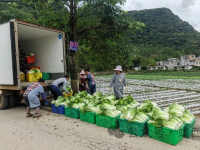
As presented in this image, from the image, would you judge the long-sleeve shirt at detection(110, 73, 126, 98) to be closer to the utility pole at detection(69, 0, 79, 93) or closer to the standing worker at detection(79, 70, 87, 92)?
the standing worker at detection(79, 70, 87, 92)

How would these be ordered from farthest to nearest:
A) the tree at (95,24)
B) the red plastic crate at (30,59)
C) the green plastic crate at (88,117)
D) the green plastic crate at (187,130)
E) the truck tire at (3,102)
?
1. the red plastic crate at (30,59)
2. the tree at (95,24)
3. the truck tire at (3,102)
4. the green plastic crate at (88,117)
5. the green plastic crate at (187,130)

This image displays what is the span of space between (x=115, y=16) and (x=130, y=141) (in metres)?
5.33

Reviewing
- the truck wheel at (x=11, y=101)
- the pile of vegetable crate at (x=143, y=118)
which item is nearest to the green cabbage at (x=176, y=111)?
the pile of vegetable crate at (x=143, y=118)

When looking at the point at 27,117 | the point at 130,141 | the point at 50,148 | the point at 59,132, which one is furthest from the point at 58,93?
the point at 130,141

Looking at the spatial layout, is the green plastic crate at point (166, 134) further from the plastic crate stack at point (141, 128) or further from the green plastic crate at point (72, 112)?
the green plastic crate at point (72, 112)

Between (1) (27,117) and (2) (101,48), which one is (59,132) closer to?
(1) (27,117)

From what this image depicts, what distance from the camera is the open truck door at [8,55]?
5.96 m

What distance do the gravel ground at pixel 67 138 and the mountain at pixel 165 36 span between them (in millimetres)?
75562

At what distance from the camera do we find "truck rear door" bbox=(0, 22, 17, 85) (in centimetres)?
596

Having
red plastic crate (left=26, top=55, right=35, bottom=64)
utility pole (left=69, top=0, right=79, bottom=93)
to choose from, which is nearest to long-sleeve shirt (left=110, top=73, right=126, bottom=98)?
utility pole (left=69, top=0, right=79, bottom=93)

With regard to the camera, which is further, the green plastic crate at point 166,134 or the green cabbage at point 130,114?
the green cabbage at point 130,114

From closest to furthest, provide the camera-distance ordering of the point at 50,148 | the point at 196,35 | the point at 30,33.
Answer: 1. the point at 50,148
2. the point at 30,33
3. the point at 196,35

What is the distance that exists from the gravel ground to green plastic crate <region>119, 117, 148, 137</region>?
12 cm

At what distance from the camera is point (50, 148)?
11.9 feet
